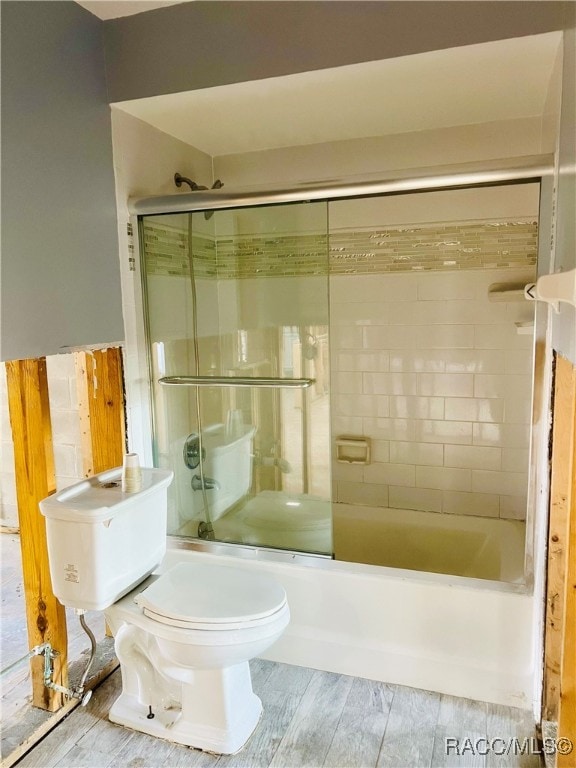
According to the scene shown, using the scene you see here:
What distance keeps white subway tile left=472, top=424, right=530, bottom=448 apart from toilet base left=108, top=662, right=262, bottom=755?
1598mm

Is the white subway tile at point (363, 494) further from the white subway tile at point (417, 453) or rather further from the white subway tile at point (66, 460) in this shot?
the white subway tile at point (66, 460)

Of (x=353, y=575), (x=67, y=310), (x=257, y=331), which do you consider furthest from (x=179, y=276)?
(x=353, y=575)

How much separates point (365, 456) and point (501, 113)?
1741mm

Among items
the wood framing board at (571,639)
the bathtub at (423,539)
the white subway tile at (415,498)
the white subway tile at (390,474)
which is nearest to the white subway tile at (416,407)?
the white subway tile at (390,474)

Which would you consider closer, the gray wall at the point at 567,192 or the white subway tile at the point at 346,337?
the gray wall at the point at 567,192

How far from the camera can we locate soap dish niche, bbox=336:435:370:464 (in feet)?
9.80

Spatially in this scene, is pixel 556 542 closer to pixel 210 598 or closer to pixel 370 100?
pixel 210 598

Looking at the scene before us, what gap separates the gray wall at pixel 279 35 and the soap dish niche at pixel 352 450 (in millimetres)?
1804

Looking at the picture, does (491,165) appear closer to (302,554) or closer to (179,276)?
(179,276)

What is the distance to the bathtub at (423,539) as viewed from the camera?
103 inches

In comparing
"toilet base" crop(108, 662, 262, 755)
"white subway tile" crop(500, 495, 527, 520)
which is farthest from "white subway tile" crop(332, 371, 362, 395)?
"toilet base" crop(108, 662, 262, 755)

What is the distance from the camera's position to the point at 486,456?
109 inches

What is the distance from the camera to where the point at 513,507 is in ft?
9.01

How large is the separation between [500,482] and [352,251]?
1389 millimetres
